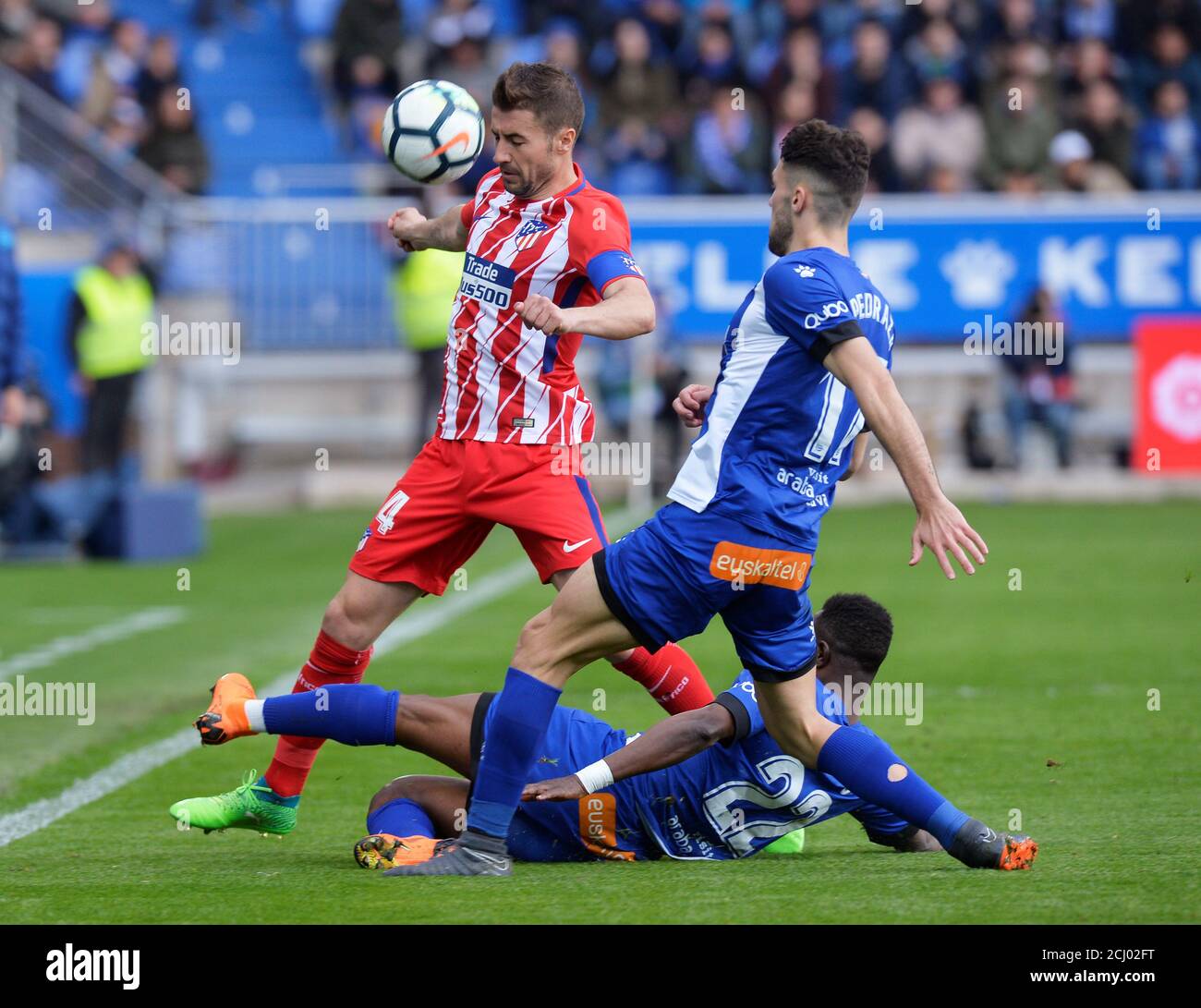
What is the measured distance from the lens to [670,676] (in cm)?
602

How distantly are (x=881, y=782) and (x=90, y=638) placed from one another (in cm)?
685

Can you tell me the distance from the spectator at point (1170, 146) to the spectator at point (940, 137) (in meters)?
1.74

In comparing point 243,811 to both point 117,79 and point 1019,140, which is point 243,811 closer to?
point 1019,140

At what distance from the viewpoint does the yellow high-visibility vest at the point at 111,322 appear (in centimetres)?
1677

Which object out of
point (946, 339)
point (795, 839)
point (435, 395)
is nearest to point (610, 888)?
point (795, 839)

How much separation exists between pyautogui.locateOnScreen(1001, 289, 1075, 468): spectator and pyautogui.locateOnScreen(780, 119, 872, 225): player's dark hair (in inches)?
540

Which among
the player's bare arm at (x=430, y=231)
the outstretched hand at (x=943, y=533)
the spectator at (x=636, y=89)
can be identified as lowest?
the outstretched hand at (x=943, y=533)

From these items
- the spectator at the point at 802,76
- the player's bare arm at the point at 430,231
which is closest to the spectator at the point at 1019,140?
the spectator at the point at 802,76

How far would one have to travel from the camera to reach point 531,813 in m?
5.44

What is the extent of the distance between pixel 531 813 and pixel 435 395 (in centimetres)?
1309

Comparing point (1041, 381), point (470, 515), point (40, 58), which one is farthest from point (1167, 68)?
point (470, 515)

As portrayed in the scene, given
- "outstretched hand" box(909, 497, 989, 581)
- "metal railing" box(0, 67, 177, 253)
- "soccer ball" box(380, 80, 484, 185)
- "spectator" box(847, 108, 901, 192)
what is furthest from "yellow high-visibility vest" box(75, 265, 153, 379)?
"outstretched hand" box(909, 497, 989, 581)

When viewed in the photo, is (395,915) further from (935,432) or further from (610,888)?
(935,432)

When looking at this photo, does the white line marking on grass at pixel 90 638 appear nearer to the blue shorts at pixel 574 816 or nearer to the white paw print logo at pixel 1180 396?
the blue shorts at pixel 574 816
